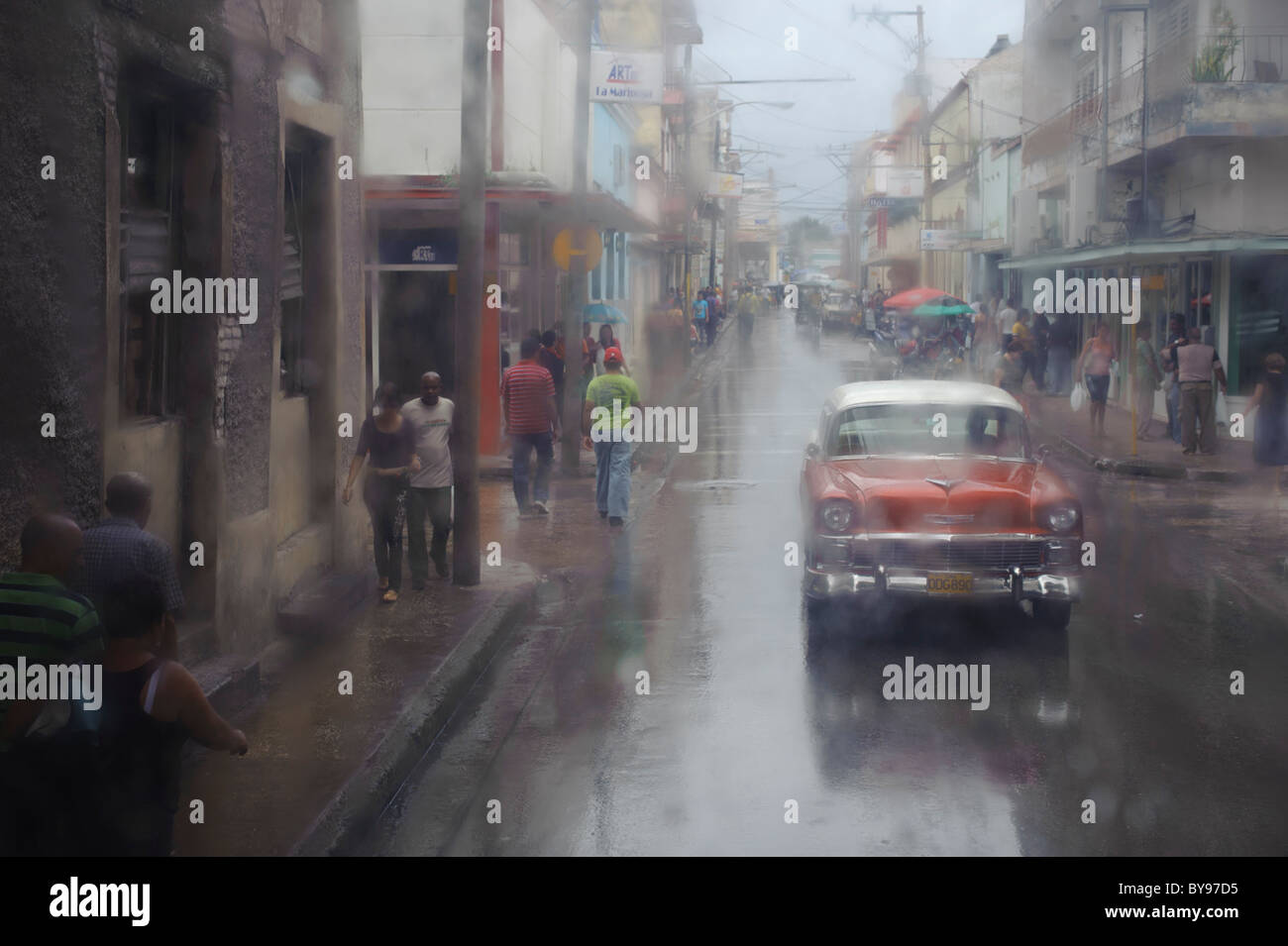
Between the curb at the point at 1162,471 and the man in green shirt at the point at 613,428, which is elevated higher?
the man in green shirt at the point at 613,428

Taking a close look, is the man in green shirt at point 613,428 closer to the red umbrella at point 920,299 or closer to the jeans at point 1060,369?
the jeans at point 1060,369

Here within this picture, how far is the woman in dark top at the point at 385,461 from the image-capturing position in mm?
11422

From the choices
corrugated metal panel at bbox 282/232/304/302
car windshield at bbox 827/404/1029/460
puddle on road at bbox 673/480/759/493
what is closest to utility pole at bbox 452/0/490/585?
corrugated metal panel at bbox 282/232/304/302

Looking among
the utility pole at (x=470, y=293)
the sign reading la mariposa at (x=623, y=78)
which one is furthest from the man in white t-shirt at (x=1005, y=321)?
the utility pole at (x=470, y=293)

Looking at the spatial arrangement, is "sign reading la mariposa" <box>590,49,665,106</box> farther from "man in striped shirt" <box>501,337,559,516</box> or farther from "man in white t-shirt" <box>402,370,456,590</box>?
"man in white t-shirt" <box>402,370,456,590</box>

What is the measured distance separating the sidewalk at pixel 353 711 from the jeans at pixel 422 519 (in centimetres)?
22

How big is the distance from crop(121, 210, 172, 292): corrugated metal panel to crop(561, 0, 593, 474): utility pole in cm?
1061

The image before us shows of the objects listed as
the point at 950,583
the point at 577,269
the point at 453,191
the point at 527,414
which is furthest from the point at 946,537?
the point at 453,191

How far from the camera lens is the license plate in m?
9.84

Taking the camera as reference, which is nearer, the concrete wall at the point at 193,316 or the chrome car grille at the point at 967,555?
the concrete wall at the point at 193,316

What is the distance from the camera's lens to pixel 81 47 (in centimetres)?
719

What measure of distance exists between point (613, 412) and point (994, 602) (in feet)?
20.3

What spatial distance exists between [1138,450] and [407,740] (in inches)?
655
